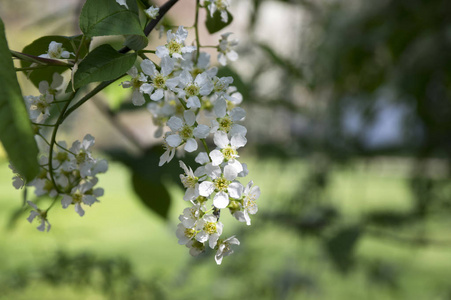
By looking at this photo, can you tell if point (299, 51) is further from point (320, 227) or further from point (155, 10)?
point (155, 10)

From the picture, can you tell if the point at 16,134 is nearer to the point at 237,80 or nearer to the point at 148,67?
the point at 148,67

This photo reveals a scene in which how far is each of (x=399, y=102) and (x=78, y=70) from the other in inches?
39.9

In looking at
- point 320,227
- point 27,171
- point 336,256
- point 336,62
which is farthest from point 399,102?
point 27,171

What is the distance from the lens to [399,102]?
43.4 inches

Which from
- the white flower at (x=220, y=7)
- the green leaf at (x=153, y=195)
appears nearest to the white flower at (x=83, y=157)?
the white flower at (x=220, y=7)

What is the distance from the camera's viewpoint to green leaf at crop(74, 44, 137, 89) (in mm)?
216

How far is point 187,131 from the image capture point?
0.79ft

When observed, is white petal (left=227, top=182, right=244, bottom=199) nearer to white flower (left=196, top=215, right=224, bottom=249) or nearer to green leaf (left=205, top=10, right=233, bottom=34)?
white flower (left=196, top=215, right=224, bottom=249)

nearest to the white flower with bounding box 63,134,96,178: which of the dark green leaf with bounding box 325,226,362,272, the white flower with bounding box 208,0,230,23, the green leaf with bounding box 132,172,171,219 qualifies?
the white flower with bounding box 208,0,230,23

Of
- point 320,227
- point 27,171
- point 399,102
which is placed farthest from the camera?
point 399,102

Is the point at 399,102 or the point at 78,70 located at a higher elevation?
the point at 78,70

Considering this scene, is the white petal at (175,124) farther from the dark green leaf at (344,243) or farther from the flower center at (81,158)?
the dark green leaf at (344,243)

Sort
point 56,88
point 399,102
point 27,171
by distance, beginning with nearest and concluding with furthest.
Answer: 1. point 27,171
2. point 56,88
3. point 399,102

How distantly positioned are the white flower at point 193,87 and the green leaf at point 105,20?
32mm
